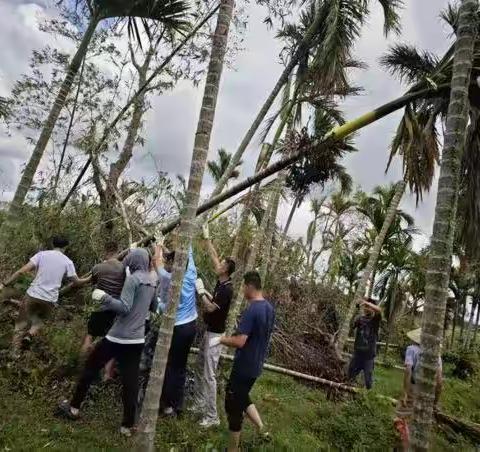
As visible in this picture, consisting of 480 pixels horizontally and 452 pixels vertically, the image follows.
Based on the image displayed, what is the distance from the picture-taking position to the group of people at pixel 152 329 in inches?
198

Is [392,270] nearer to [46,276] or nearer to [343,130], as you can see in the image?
[343,130]

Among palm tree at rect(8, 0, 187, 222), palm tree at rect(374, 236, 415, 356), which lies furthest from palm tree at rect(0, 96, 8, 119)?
palm tree at rect(374, 236, 415, 356)

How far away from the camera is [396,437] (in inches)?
255

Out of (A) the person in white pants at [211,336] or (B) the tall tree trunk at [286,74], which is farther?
(B) the tall tree trunk at [286,74]

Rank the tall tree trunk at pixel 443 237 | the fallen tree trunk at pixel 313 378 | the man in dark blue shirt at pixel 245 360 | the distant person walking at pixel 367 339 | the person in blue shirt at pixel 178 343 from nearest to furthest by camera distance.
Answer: the tall tree trunk at pixel 443 237 < the man in dark blue shirt at pixel 245 360 < the person in blue shirt at pixel 178 343 < the fallen tree trunk at pixel 313 378 < the distant person walking at pixel 367 339

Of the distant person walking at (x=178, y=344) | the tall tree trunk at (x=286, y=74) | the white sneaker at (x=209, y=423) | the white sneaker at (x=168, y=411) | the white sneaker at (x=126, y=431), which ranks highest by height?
the tall tree trunk at (x=286, y=74)

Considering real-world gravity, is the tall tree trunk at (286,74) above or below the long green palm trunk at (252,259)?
above

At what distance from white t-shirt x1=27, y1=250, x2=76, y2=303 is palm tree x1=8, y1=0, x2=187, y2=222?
0.68 m

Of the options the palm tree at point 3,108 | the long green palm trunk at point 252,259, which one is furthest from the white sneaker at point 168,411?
the palm tree at point 3,108

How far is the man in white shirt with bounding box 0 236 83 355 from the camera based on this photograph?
252 inches

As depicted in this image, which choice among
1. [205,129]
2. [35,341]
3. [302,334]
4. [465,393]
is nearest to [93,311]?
[35,341]

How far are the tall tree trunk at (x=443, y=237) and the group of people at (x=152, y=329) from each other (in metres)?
1.56

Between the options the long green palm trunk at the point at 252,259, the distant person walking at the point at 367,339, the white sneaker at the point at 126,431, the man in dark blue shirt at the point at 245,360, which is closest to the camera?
the man in dark blue shirt at the point at 245,360

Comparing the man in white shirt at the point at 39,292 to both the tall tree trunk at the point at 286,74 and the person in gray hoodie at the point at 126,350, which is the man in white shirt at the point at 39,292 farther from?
the tall tree trunk at the point at 286,74
